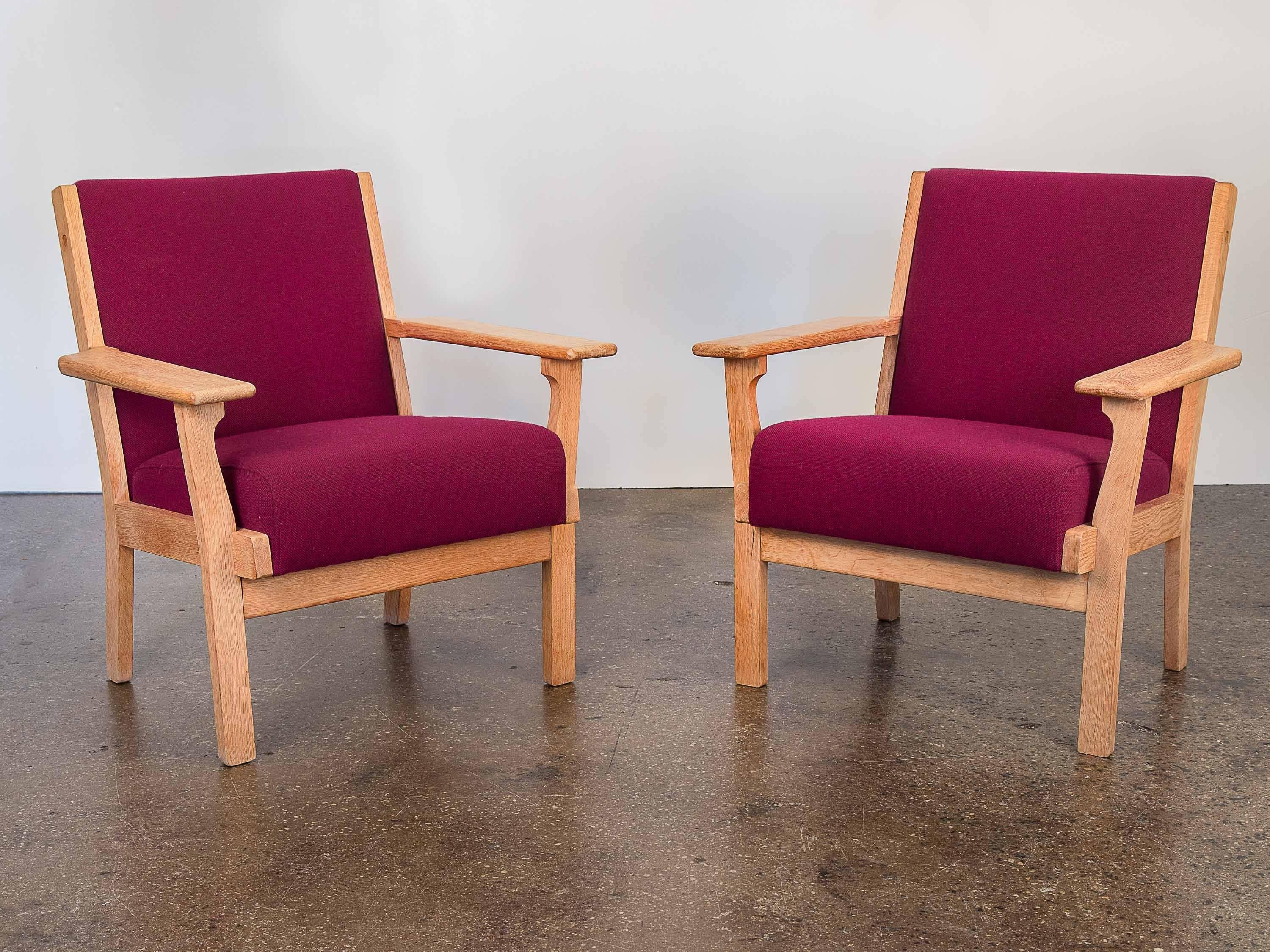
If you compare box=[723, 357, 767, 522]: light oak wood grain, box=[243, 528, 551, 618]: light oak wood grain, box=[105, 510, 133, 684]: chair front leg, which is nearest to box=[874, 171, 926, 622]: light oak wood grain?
box=[723, 357, 767, 522]: light oak wood grain

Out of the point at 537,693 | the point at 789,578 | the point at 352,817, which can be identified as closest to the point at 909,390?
the point at 789,578

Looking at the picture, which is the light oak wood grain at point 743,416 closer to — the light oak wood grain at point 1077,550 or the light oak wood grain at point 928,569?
the light oak wood grain at point 928,569

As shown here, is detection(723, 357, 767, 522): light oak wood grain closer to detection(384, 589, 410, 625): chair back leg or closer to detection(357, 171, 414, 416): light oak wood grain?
detection(357, 171, 414, 416): light oak wood grain

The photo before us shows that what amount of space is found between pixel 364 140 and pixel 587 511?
135 cm

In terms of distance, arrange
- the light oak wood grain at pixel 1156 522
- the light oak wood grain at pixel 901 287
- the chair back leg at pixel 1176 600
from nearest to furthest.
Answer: the light oak wood grain at pixel 1156 522, the chair back leg at pixel 1176 600, the light oak wood grain at pixel 901 287

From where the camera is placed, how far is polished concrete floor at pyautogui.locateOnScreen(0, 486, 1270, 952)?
5.62ft

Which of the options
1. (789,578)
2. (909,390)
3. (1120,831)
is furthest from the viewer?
(789,578)

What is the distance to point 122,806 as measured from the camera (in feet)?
6.68

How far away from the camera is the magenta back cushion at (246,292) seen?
2.45 meters

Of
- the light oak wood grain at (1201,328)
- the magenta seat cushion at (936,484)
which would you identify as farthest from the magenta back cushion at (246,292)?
the light oak wood grain at (1201,328)

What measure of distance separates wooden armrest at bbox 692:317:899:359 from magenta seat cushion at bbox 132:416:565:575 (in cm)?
35

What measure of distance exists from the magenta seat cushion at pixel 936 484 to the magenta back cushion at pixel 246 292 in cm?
90

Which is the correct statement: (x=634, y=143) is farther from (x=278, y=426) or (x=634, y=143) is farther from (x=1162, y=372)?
(x=1162, y=372)

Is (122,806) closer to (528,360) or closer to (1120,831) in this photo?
(1120,831)
